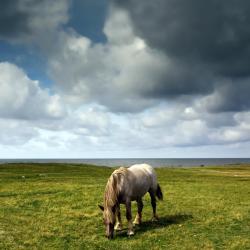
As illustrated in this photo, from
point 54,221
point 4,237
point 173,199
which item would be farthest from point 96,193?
point 4,237

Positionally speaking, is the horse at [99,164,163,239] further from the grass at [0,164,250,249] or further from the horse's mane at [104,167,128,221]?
the grass at [0,164,250,249]

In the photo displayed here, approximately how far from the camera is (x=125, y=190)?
52.0ft

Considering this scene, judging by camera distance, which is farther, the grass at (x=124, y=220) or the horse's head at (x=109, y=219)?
the horse's head at (x=109, y=219)

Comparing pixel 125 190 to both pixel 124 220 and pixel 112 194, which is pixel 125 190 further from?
pixel 124 220

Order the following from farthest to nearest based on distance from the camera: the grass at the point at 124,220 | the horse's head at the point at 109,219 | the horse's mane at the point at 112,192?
the horse's mane at the point at 112,192
the horse's head at the point at 109,219
the grass at the point at 124,220

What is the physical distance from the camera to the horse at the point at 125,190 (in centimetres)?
1476

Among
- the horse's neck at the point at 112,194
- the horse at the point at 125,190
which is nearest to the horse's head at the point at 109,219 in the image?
the horse at the point at 125,190

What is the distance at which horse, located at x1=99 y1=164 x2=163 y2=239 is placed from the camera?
Result: 48.4ft

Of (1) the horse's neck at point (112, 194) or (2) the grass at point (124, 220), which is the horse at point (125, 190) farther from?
(2) the grass at point (124, 220)

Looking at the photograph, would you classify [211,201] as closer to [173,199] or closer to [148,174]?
[173,199]

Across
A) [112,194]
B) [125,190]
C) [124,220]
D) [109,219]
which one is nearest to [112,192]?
[112,194]

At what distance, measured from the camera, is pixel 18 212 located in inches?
845

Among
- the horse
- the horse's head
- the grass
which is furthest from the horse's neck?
the grass

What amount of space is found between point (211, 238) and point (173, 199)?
11.4m
